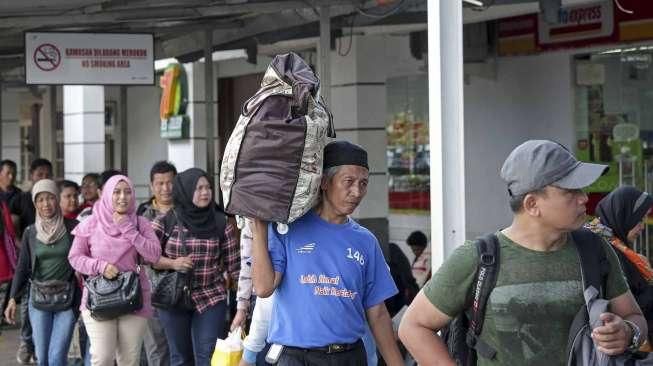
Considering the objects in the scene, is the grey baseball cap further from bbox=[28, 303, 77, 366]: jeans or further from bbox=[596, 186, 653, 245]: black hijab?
bbox=[28, 303, 77, 366]: jeans

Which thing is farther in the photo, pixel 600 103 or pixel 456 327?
pixel 600 103

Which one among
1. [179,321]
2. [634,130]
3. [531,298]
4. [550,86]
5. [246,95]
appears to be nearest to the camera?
[531,298]

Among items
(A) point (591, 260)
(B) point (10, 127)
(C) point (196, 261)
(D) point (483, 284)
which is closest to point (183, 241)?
(C) point (196, 261)

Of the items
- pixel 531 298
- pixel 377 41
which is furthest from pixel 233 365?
pixel 377 41

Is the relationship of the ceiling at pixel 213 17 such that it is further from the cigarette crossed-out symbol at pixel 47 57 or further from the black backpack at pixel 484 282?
the black backpack at pixel 484 282

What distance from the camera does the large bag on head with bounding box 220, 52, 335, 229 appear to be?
462 cm

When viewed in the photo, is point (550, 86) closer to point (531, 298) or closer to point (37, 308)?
point (37, 308)

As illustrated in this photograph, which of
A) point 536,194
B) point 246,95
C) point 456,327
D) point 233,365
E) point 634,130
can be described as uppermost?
point 246,95

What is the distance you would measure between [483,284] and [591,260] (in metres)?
0.35

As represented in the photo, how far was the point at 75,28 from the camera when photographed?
1239 cm

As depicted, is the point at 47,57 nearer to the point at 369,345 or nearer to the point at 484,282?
the point at 369,345

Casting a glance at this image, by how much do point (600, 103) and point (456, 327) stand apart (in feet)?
27.8

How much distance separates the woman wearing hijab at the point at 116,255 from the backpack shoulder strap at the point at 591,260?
4.64 metres

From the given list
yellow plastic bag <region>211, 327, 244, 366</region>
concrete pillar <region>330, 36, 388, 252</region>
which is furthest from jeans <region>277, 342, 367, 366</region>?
concrete pillar <region>330, 36, 388, 252</region>
